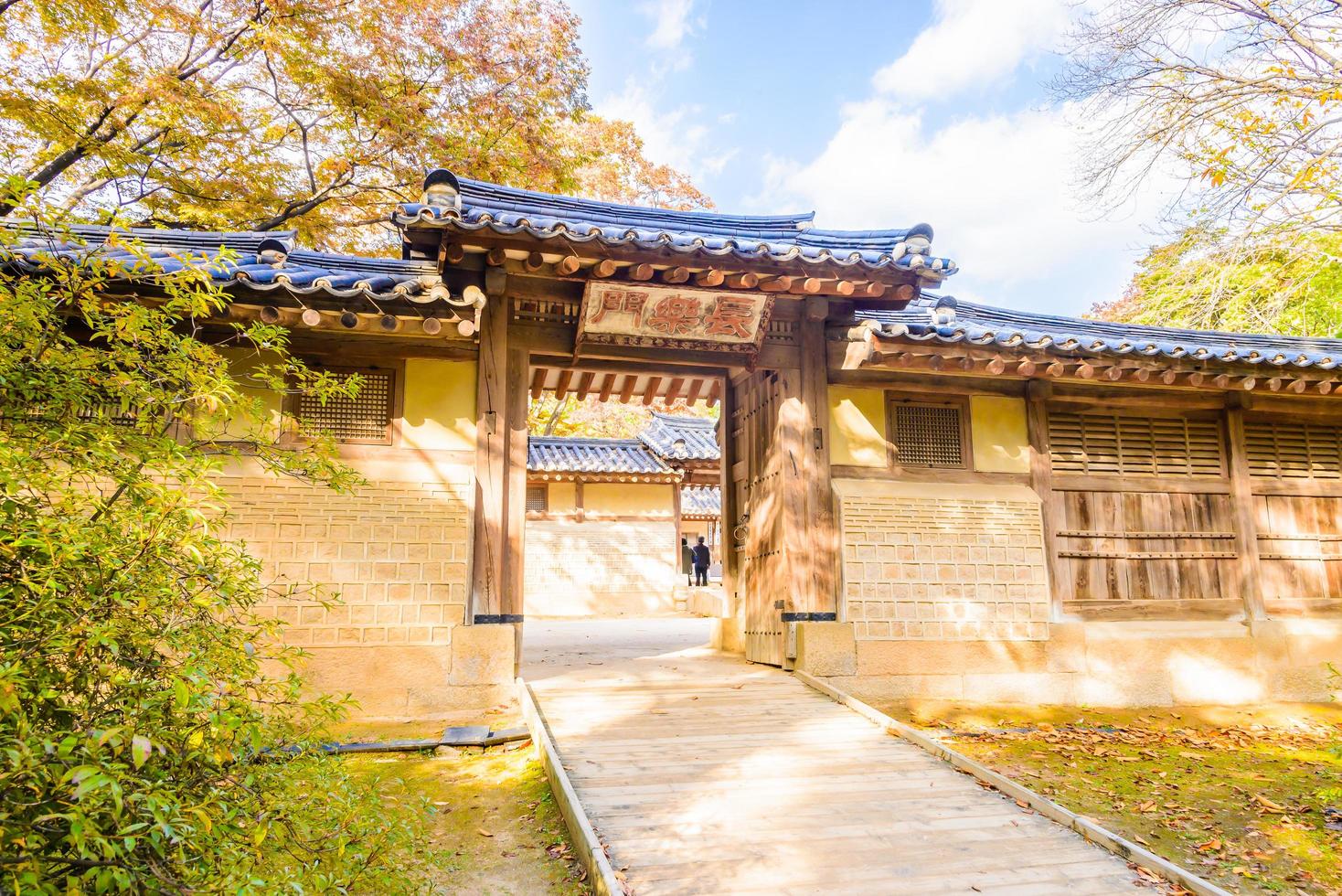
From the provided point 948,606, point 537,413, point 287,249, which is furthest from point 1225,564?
point 537,413

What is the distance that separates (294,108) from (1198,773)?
13272mm

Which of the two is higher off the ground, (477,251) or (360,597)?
(477,251)

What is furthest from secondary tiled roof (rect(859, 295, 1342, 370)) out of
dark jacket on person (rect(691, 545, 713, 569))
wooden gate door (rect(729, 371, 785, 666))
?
dark jacket on person (rect(691, 545, 713, 569))

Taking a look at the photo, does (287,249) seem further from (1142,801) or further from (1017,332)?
(1142,801)

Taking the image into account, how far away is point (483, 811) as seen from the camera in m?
4.36

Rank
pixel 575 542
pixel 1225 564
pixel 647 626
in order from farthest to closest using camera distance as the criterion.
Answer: pixel 575 542
pixel 647 626
pixel 1225 564

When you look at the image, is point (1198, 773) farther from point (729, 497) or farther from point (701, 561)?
point (701, 561)

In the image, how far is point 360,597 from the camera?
6176mm

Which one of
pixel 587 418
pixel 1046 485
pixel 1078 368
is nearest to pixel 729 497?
pixel 1046 485

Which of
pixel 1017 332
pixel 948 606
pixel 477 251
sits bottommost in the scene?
pixel 948 606

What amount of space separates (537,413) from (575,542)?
5145 millimetres

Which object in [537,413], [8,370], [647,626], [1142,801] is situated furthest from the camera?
[537,413]

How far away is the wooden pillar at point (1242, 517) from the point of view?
8023 mm

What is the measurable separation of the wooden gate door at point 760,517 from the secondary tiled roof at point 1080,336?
1.47 m
